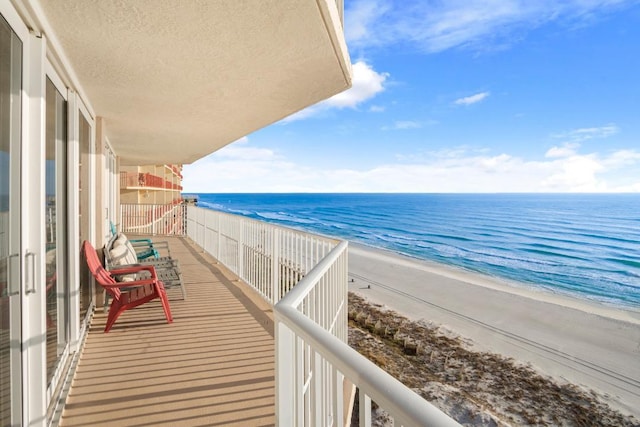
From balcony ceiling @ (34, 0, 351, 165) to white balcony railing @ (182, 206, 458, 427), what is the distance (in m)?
1.45

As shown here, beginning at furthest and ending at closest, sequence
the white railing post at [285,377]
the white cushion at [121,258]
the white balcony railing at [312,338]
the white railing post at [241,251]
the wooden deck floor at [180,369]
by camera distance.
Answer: the white railing post at [241,251] → the white cushion at [121,258] → the wooden deck floor at [180,369] → the white railing post at [285,377] → the white balcony railing at [312,338]

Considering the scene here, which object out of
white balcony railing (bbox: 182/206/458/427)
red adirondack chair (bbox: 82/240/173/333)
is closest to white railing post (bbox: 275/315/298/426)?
white balcony railing (bbox: 182/206/458/427)

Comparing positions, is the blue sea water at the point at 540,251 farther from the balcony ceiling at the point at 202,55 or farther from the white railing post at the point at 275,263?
the balcony ceiling at the point at 202,55

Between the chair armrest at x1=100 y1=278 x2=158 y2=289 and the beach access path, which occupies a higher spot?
the chair armrest at x1=100 y1=278 x2=158 y2=289

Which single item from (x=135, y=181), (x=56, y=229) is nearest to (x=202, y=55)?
(x=56, y=229)

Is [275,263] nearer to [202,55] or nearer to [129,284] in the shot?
[129,284]

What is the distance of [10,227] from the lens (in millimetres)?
1506

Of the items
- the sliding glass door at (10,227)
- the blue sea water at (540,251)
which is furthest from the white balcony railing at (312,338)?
the blue sea water at (540,251)

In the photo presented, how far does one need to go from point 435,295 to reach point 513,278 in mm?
6710

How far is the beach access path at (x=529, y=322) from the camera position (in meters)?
7.06

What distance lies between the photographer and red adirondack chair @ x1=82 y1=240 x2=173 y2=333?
132 inches

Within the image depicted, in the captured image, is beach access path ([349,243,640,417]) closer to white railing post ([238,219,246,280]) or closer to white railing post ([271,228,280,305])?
white railing post ([238,219,246,280])

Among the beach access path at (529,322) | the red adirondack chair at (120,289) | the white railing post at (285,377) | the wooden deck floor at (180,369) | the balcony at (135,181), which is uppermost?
the balcony at (135,181)

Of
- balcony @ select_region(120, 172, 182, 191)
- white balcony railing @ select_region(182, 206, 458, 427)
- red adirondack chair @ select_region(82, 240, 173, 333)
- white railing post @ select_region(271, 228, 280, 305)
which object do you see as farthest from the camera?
balcony @ select_region(120, 172, 182, 191)
